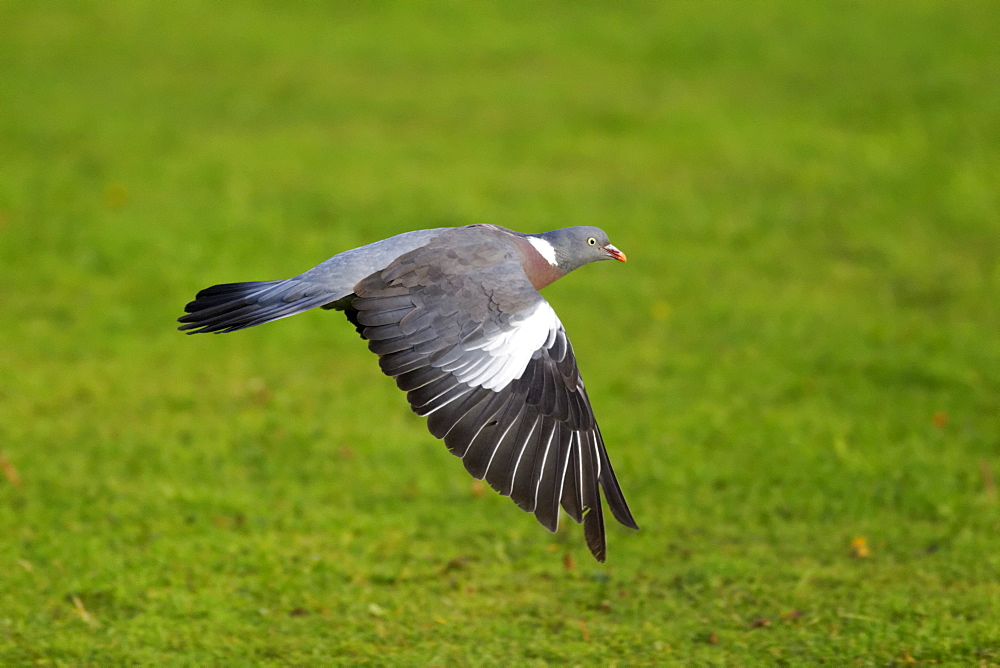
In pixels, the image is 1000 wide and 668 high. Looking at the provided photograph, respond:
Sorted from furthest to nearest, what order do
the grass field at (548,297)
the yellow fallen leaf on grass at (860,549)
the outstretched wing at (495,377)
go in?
Result: 1. the yellow fallen leaf on grass at (860,549)
2. the grass field at (548,297)
3. the outstretched wing at (495,377)

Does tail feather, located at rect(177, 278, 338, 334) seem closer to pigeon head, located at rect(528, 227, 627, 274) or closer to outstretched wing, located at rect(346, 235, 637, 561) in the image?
outstretched wing, located at rect(346, 235, 637, 561)

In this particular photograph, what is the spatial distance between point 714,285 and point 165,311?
4349 mm

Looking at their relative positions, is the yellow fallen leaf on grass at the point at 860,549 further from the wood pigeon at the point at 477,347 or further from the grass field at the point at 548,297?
the wood pigeon at the point at 477,347

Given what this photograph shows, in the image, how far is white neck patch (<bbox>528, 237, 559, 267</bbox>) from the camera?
505cm

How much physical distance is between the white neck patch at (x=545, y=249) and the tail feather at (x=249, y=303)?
0.99 m

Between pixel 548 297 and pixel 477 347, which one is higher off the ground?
pixel 548 297

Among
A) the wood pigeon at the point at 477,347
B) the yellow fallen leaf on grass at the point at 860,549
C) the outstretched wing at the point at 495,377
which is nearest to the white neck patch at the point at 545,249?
the wood pigeon at the point at 477,347

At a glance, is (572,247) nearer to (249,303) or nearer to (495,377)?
(495,377)

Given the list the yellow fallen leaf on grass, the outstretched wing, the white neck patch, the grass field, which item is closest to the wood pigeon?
the outstretched wing

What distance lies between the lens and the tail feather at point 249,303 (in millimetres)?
4477

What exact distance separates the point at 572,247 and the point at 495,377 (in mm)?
1116

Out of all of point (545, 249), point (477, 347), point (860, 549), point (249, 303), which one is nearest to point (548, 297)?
point (860, 549)

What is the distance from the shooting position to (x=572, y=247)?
516 centimetres

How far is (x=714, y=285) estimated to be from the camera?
927 cm
